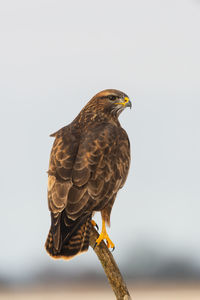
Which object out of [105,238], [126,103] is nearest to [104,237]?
[105,238]

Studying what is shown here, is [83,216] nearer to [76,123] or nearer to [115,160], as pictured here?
[115,160]

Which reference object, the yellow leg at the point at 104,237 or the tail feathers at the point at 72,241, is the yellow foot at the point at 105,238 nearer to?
the yellow leg at the point at 104,237

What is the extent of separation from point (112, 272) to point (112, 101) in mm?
2514

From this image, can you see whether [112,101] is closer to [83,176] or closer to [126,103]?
[126,103]

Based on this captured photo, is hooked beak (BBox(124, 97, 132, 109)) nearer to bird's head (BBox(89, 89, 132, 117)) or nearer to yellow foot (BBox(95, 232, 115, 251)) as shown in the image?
bird's head (BBox(89, 89, 132, 117))

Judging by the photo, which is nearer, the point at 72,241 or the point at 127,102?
the point at 72,241

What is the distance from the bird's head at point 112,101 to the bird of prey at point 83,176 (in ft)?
0.05

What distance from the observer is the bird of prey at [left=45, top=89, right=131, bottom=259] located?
5.57 meters

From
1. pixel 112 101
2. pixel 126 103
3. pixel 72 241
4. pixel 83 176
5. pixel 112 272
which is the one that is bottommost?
pixel 112 272

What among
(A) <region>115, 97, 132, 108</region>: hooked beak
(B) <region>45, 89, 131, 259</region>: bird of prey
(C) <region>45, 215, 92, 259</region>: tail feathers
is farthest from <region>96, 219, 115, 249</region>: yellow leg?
(A) <region>115, 97, 132, 108</region>: hooked beak

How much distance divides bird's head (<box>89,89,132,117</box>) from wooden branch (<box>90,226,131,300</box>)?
209 cm

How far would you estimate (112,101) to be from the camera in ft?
23.7

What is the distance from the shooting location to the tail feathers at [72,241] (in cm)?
543

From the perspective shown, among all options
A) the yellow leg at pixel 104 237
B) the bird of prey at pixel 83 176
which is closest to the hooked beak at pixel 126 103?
the bird of prey at pixel 83 176
